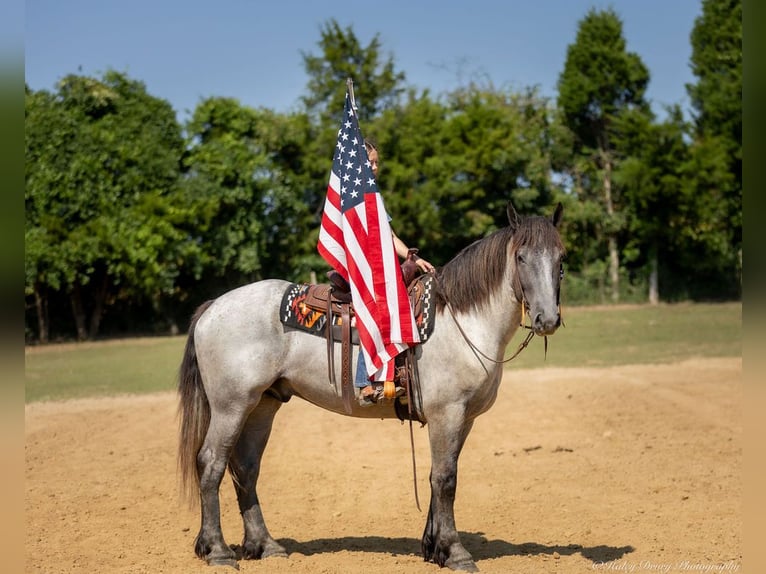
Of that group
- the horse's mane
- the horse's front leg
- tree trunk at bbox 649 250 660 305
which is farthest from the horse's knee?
tree trunk at bbox 649 250 660 305

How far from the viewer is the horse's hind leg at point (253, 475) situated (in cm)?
646

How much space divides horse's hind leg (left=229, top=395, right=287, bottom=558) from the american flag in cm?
127

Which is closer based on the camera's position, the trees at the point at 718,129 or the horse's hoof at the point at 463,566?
the horse's hoof at the point at 463,566

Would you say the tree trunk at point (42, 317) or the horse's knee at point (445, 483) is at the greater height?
the tree trunk at point (42, 317)

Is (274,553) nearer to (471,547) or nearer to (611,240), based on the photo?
(471,547)

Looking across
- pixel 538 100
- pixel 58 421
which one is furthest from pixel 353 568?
pixel 538 100

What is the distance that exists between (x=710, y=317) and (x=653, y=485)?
770 inches

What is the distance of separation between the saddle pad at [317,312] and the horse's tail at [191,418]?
0.84m

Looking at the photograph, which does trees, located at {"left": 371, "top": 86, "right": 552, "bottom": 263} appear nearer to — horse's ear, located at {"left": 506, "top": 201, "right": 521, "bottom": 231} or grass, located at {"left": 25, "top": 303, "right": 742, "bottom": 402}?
grass, located at {"left": 25, "top": 303, "right": 742, "bottom": 402}

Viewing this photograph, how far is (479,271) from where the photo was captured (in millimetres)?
6129

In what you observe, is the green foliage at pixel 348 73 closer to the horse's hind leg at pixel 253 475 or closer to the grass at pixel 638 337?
the grass at pixel 638 337

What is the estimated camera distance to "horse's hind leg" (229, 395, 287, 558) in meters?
6.46

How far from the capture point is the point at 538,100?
128 ft

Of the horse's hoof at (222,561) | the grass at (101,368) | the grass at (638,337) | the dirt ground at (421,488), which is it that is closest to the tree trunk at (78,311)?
the grass at (101,368)
